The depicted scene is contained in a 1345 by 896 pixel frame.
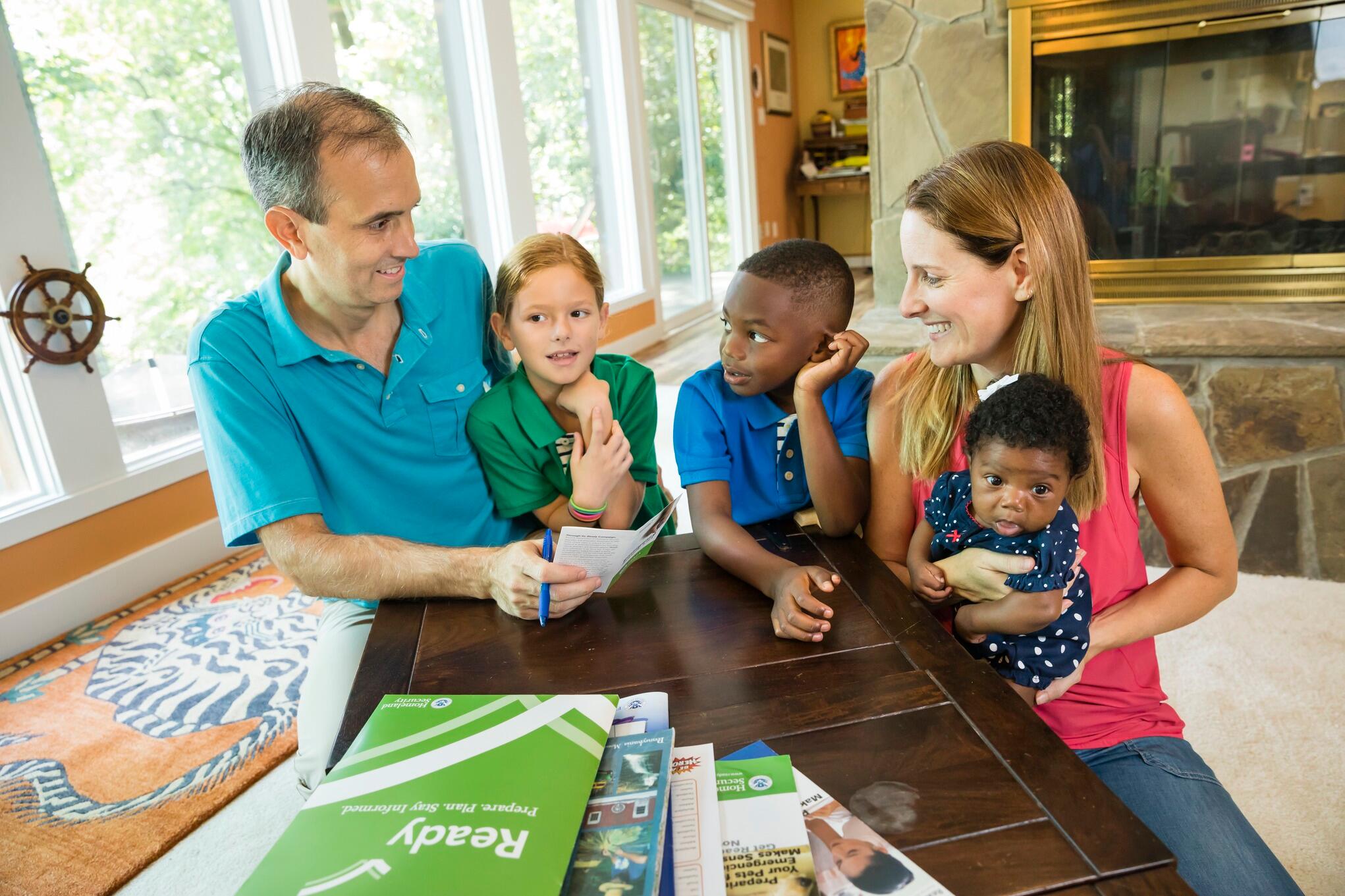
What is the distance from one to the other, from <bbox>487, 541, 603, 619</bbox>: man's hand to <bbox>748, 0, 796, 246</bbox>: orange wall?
6.42m

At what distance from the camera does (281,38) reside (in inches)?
120

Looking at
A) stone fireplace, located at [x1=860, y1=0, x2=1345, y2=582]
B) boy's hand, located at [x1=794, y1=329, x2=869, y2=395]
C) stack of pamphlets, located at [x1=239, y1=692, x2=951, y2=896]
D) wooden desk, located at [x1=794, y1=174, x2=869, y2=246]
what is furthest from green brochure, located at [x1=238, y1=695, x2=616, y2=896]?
wooden desk, located at [x1=794, y1=174, x2=869, y2=246]

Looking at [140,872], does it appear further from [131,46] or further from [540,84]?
[540,84]

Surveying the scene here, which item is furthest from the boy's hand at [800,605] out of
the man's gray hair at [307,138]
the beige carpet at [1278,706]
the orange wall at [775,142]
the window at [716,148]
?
the orange wall at [775,142]

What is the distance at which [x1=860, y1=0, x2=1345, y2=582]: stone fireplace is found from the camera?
7.93ft

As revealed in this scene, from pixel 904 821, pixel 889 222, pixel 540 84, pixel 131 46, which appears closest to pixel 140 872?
pixel 904 821

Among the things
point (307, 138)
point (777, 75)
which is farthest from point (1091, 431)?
Answer: point (777, 75)

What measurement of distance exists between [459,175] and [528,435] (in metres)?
3.09

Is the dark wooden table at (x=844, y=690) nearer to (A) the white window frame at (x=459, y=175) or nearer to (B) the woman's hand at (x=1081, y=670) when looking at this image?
(B) the woman's hand at (x=1081, y=670)

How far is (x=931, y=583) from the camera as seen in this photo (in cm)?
106

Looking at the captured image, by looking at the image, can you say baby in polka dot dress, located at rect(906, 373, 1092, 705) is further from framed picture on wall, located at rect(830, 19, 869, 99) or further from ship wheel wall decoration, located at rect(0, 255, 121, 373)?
framed picture on wall, located at rect(830, 19, 869, 99)

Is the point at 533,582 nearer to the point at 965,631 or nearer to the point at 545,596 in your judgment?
the point at 545,596

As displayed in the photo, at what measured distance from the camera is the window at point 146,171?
2.57 m

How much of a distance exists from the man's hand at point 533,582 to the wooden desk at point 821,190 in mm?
6997
